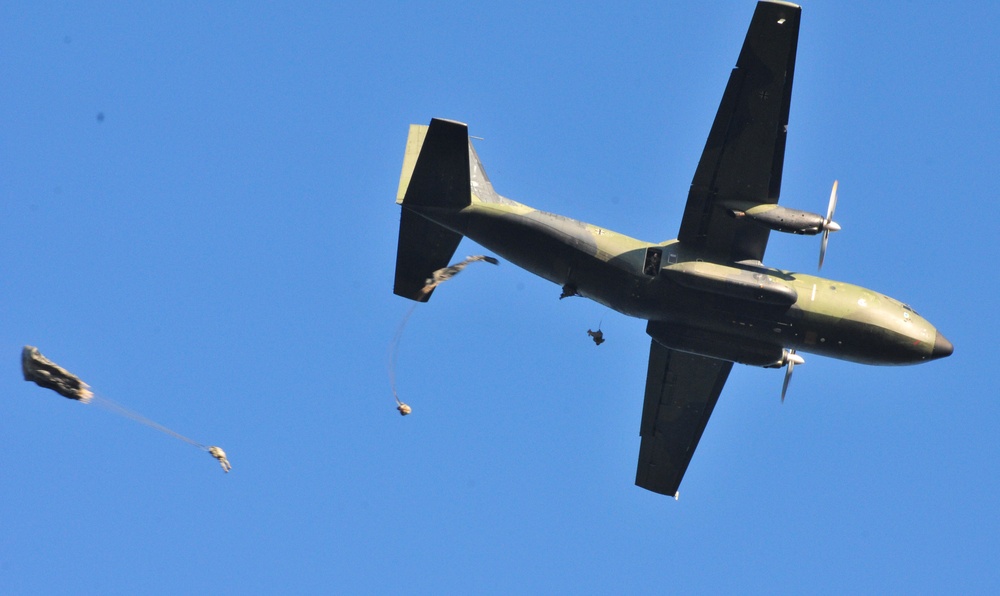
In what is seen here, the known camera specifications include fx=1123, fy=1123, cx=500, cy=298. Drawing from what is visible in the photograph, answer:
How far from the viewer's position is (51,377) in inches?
974

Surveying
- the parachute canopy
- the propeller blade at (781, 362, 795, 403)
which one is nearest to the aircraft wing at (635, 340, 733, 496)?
the propeller blade at (781, 362, 795, 403)

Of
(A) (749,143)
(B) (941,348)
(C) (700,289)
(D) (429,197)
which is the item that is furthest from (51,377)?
(B) (941,348)

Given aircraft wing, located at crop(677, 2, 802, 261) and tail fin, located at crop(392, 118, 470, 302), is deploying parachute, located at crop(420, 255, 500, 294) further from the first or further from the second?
aircraft wing, located at crop(677, 2, 802, 261)

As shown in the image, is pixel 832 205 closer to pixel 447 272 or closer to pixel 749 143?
pixel 749 143

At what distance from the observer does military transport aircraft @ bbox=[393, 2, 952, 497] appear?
28391 millimetres

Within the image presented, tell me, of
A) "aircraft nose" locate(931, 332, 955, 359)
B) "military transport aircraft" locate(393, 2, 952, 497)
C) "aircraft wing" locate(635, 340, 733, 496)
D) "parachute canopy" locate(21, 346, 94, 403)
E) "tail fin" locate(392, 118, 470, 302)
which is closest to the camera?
"parachute canopy" locate(21, 346, 94, 403)

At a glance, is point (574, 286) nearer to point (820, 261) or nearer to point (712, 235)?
point (712, 235)

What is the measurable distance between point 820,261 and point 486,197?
28.9ft

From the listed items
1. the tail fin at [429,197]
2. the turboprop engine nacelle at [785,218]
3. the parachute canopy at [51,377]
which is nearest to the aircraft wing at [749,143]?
the turboprop engine nacelle at [785,218]

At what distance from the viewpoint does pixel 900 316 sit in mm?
29188

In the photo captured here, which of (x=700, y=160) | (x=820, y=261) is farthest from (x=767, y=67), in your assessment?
(x=820, y=261)

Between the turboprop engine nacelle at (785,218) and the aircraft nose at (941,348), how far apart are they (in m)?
4.13

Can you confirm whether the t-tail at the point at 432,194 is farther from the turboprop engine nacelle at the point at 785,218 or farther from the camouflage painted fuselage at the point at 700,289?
the turboprop engine nacelle at the point at 785,218

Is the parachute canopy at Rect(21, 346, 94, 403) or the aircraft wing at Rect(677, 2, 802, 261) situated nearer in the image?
the parachute canopy at Rect(21, 346, 94, 403)
